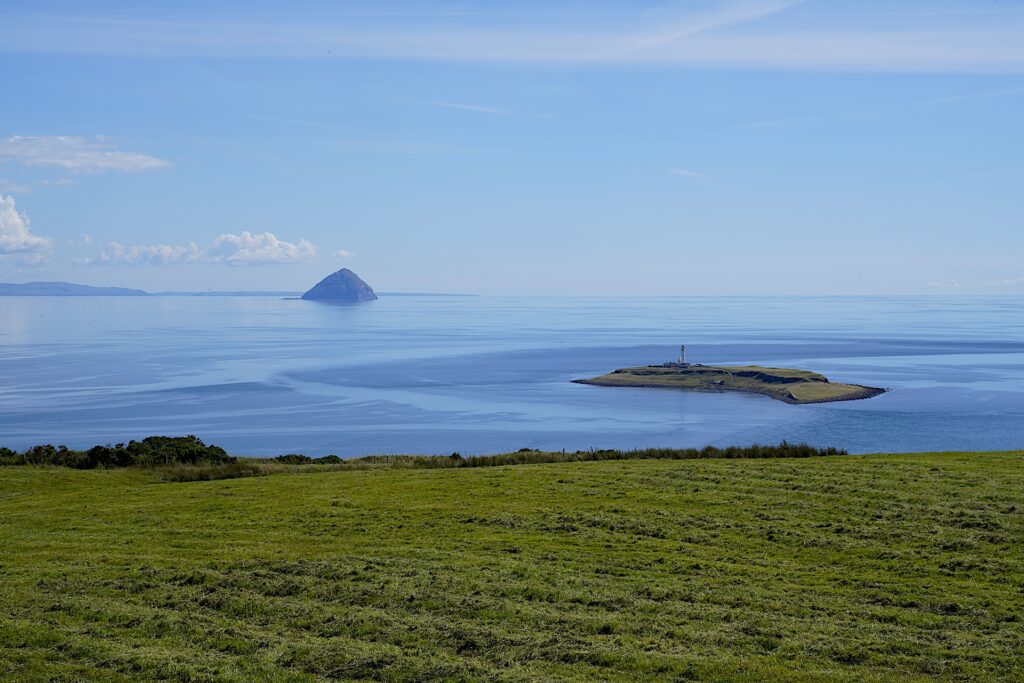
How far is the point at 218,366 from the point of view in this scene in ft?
433

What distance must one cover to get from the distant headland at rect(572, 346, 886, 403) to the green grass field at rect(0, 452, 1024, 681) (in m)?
87.7

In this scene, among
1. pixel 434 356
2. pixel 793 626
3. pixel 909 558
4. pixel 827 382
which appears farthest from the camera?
pixel 434 356

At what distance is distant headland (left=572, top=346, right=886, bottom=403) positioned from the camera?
103m

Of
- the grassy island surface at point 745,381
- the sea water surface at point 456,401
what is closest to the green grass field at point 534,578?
the sea water surface at point 456,401

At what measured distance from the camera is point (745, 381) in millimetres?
117188

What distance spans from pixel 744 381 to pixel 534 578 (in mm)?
109039

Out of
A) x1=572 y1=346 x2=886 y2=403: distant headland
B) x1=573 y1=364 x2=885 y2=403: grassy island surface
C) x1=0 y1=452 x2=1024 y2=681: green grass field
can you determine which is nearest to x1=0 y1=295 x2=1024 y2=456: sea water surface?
x1=573 y1=364 x2=885 y2=403: grassy island surface

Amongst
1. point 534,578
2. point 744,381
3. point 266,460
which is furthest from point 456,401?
point 534,578

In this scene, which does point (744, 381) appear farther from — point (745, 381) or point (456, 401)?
point (456, 401)

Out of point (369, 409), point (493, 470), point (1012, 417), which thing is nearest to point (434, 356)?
point (369, 409)

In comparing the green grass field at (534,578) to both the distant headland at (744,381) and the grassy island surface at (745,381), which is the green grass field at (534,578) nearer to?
the grassy island surface at (745,381)

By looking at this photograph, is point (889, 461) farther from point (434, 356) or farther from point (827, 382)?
point (434, 356)

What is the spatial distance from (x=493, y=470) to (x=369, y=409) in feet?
237

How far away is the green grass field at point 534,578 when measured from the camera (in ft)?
31.1
